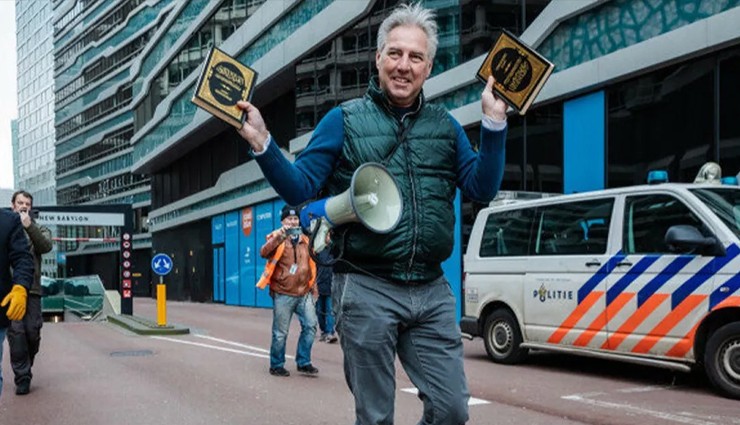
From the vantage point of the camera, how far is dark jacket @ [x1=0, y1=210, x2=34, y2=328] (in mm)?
5590

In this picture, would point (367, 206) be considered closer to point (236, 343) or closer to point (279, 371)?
point (279, 371)

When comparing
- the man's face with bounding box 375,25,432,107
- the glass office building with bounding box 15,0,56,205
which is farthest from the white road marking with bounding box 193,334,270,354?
the glass office building with bounding box 15,0,56,205

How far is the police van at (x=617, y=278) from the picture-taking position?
7.07 metres

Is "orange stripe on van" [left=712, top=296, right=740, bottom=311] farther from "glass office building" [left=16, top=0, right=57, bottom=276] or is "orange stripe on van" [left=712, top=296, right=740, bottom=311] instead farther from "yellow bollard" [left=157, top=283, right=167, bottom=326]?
"glass office building" [left=16, top=0, right=57, bottom=276]

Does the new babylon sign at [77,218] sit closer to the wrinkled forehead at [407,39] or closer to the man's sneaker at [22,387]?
the man's sneaker at [22,387]

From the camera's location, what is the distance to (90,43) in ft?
243

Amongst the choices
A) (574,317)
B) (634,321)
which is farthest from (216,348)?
(634,321)

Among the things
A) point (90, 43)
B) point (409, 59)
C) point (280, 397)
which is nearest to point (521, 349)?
→ point (280, 397)

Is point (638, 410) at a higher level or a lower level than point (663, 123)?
lower

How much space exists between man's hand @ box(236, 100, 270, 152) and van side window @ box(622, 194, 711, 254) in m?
5.62

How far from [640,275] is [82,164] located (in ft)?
245

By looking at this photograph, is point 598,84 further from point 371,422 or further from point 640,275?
point 371,422

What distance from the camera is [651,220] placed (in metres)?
7.86

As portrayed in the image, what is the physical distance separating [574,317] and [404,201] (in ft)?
20.0
